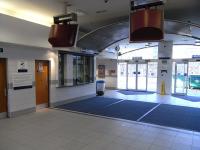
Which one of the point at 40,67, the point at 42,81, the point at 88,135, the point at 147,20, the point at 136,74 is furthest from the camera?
the point at 136,74

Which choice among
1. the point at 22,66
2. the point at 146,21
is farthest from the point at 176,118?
the point at 22,66

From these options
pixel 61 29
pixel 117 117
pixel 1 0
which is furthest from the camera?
pixel 117 117

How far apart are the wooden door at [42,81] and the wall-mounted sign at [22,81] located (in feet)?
1.42

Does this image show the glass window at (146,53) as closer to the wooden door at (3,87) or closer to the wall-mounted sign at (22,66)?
the wall-mounted sign at (22,66)

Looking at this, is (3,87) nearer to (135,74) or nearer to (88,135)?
(88,135)

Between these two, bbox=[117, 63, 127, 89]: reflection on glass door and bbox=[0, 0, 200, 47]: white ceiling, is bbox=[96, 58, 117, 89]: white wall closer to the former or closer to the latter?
bbox=[117, 63, 127, 89]: reflection on glass door

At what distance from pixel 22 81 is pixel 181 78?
966 cm

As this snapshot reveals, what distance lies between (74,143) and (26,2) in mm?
3865

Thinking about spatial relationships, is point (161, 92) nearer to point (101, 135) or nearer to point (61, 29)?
point (101, 135)

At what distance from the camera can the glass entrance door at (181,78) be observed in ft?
35.8

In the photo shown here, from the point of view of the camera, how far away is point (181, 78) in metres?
11.1

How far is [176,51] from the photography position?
41.0 ft

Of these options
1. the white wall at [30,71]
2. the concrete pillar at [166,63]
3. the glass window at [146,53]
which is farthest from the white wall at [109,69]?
the white wall at [30,71]

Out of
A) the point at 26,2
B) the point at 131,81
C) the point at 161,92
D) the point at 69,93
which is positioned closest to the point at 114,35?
the point at 69,93
